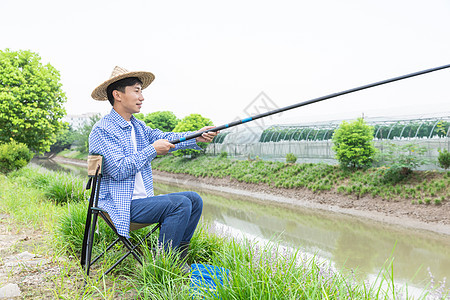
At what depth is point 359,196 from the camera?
13.8 meters

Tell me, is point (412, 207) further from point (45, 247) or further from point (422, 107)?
point (422, 107)

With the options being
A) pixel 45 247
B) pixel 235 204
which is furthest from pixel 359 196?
pixel 45 247

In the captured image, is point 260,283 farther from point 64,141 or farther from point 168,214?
point 64,141

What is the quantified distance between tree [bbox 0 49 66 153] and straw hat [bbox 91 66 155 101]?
1212cm

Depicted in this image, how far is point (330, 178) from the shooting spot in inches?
628

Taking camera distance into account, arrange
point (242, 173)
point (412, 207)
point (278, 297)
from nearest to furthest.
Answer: point (278, 297)
point (412, 207)
point (242, 173)

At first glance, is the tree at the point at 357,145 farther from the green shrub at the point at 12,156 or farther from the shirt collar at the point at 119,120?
the shirt collar at the point at 119,120

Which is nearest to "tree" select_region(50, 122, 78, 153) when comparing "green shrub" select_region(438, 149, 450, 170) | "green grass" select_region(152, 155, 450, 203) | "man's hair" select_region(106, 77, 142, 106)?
"green grass" select_region(152, 155, 450, 203)

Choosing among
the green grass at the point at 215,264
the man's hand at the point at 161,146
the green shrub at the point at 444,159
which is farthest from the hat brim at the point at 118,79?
the green shrub at the point at 444,159

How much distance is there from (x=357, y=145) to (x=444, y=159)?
11.3 ft

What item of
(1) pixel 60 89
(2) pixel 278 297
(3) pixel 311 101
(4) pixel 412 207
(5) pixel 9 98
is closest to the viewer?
(2) pixel 278 297

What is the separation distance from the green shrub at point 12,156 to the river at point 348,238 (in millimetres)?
7323

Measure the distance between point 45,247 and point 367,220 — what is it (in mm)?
10894

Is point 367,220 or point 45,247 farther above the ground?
point 45,247
